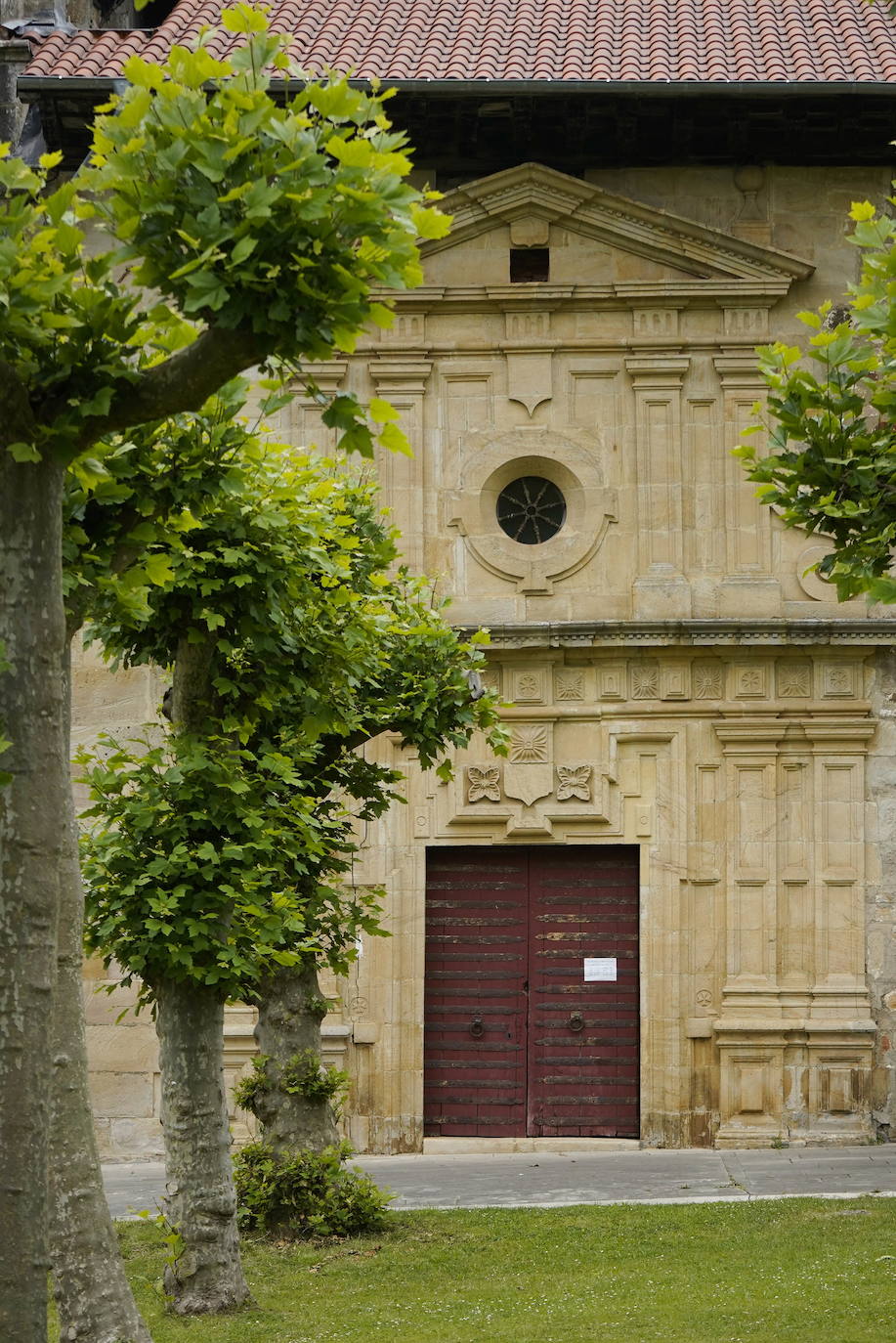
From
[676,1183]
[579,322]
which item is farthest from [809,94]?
[676,1183]

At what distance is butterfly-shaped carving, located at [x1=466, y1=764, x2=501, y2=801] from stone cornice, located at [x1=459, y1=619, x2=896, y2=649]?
Answer: 3.90 feet

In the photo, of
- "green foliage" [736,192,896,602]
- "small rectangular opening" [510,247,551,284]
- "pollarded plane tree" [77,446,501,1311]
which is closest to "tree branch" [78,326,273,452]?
"pollarded plane tree" [77,446,501,1311]

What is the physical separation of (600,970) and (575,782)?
177 centimetres

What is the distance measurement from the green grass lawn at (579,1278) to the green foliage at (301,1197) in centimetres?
20

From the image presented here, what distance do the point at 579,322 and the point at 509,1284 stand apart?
10079 millimetres

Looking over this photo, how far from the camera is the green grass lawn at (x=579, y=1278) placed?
31.8 feet

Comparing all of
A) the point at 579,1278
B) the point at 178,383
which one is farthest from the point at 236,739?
the point at 178,383

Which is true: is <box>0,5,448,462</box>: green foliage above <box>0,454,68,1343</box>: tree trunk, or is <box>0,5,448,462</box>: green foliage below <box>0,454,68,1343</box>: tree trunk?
above

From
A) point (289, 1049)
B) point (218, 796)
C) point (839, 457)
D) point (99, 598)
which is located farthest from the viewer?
point (289, 1049)

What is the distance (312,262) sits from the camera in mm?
6129

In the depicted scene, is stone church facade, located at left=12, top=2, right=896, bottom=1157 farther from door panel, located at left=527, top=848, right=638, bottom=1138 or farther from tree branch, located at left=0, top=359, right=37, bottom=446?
tree branch, located at left=0, top=359, right=37, bottom=446

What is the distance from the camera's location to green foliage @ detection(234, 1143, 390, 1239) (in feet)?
41.3

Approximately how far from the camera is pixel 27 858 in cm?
624

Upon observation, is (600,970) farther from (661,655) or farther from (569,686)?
(661,655)
